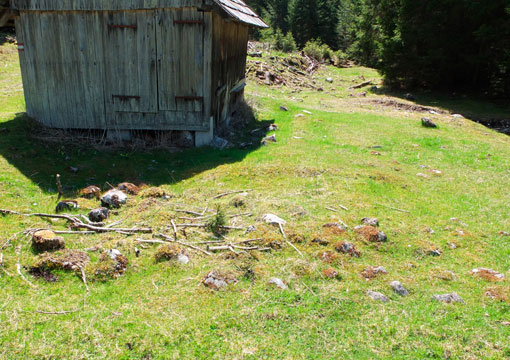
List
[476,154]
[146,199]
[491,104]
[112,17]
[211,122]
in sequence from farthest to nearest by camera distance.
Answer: [491,104] < [476,154] < [211,122] < [112,17] < [146,199]

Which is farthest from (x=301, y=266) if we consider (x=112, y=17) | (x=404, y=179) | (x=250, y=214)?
(x=112, y=17)

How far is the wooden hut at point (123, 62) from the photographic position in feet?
31.7

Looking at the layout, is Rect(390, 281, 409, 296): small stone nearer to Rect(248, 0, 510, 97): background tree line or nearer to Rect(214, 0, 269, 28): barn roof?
Rect(214, 0, 269, 28): barn roof

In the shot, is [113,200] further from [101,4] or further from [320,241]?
[101,4]

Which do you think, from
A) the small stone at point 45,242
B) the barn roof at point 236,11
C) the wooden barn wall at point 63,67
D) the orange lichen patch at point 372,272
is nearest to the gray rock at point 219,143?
the wooden barn wall at point 63,67

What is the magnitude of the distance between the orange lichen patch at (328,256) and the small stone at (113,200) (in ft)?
12.4

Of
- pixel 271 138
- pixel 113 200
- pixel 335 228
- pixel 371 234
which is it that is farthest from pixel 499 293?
pixel 271 138

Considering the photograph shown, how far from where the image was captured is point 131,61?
10.0 metres

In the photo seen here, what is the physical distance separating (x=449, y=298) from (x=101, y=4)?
9878mm

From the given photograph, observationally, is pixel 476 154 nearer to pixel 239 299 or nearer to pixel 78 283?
pixel 239 299

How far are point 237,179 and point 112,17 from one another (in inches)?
213

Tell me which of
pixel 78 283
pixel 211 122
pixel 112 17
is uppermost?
pixel 112 17

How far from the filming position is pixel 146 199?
23.8 ft

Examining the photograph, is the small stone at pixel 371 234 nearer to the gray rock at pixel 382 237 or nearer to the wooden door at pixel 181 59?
the gray rock at pixel 382 237
